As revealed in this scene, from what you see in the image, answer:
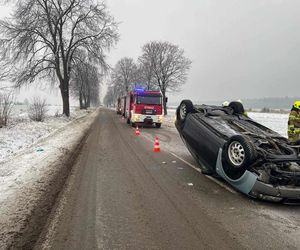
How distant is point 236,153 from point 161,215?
217cm

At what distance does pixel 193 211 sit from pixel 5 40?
87.5ft

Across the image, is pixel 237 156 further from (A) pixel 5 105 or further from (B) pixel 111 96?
(B) pixel 111 96

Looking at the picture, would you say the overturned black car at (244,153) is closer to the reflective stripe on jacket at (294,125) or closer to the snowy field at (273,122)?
the reflective stripe on jacket at (294,125)

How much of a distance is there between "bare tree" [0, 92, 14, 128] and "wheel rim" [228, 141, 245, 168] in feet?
48.5

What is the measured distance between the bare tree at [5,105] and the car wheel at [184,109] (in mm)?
12227

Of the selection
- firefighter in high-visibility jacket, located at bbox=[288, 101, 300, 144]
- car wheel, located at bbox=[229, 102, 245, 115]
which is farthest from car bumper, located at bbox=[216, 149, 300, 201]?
car wheel, located at bbox=[229, 102, 245, 115]

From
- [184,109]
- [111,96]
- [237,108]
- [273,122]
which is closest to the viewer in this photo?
[184,109]

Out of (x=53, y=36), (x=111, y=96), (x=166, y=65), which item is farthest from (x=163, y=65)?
(x=111, y=96)

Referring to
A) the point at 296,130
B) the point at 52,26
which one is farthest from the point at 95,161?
the point at 52,26

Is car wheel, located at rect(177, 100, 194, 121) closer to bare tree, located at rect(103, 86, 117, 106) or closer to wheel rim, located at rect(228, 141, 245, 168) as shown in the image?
wheel rim, located at rect(228, 141, 245, 168)

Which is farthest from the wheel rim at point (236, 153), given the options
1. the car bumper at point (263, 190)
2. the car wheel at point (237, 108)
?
the car wheel at point (237, 108)

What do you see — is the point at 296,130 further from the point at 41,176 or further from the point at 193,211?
the point at 41,176

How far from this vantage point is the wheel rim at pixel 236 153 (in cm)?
597

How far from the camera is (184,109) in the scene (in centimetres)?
886
